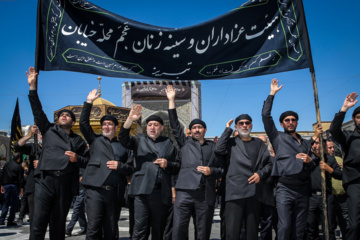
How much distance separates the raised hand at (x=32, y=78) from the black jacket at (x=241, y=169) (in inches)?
88.1

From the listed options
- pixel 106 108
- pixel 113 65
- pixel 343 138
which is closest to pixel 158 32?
pixel 113 65

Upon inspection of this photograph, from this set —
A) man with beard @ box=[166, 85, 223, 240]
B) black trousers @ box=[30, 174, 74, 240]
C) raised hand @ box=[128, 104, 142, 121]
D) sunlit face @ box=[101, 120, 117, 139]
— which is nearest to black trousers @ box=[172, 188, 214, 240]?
man with beard @ box=[166, 85, 223, 240]

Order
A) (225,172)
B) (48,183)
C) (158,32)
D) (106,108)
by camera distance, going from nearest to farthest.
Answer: (48,183), (225,172), (158,32), (106,108)

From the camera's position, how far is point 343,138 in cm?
368

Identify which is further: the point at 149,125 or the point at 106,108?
the point at 106,108

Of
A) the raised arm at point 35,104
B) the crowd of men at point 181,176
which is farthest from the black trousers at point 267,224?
the raised arm at point 35,104

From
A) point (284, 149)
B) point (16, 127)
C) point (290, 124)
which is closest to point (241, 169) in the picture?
point (284, 149)

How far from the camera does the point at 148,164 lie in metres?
3.76

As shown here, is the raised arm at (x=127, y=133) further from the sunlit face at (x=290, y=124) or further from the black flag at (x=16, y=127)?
the black flag at (x=16, y=127)

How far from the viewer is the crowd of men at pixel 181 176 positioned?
357 centimetres

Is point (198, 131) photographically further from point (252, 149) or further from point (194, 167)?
point (252, 149)

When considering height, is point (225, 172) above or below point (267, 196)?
above

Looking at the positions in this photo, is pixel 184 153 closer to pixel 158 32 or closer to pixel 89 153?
pixel 89 153

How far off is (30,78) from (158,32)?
182 cm
